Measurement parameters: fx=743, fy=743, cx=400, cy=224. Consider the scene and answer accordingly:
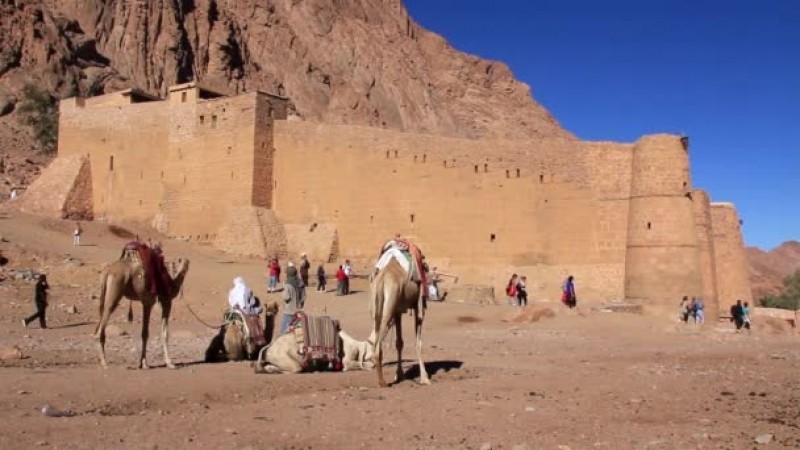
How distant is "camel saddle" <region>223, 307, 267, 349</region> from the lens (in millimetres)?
9828

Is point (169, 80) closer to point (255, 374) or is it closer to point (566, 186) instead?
point (566, 186)

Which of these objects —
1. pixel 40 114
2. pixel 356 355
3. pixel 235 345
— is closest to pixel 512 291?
pixel 356 355

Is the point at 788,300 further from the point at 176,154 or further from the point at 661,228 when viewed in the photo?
the point at 176,154

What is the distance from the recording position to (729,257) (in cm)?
2542

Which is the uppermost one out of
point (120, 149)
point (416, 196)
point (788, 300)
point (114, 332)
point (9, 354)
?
point (120, 149)

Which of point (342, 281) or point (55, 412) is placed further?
point (342, 281)

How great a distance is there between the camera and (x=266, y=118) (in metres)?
27.9

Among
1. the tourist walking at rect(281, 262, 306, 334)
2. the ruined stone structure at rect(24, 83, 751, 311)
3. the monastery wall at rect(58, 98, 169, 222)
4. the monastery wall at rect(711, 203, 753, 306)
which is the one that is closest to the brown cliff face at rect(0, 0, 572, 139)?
the monastery wall at rect(58, 98, 169, 222)

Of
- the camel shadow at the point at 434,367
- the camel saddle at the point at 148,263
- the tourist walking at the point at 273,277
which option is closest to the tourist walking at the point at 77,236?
the tourist walking at the point at 273,277

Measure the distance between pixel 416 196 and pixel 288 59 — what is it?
42589 mm

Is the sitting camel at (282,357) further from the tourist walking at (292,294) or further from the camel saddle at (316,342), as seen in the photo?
the tourist walking at (292,294)

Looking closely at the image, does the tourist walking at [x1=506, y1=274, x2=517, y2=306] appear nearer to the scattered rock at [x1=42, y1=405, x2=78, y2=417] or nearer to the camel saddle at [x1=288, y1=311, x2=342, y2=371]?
the camel saddle at [x1=288, y1=311, x2=342, y2=371]

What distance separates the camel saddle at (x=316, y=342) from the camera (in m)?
8.78

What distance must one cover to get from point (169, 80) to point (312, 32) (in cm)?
2178
